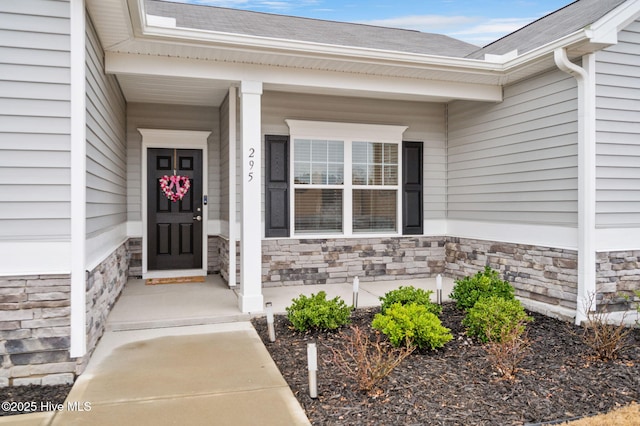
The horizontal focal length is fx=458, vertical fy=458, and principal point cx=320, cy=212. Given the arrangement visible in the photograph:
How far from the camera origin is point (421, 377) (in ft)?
11.4

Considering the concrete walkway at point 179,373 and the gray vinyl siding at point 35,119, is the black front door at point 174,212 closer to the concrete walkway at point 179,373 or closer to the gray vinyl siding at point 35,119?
the concrete walkway at point 179,373

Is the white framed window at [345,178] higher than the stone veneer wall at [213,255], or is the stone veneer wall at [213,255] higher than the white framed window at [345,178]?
the white framed window at [345,178]

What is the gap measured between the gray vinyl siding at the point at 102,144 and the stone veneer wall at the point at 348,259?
2198 millimetres

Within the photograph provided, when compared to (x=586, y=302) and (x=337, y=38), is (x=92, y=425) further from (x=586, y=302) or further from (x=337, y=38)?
(x=337, y=38)

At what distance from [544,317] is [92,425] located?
15.6 feet

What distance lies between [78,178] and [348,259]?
4383mm

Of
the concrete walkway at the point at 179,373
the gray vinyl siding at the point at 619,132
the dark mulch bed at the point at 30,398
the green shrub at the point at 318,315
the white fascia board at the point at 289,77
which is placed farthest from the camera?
the gray vinyl siding at the point at 619,132

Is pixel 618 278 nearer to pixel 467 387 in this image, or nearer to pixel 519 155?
pixel 519 155

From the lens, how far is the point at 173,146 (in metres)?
7.29

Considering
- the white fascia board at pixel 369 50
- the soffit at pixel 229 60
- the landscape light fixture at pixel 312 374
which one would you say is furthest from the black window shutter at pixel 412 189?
the landscape light fixture at pixel 312 374

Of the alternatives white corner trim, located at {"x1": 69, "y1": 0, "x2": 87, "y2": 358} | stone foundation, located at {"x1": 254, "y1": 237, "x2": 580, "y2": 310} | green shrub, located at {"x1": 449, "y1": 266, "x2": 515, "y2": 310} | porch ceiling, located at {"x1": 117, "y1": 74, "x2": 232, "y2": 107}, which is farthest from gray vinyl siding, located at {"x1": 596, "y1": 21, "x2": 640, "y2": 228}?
white corner trim, located at {"x1": 69, "y1": 0, "x2": 87, "y2": 358}

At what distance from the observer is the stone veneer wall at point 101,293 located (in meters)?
3.72

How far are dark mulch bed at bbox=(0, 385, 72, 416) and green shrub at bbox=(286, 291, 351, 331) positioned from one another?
78.8 inches

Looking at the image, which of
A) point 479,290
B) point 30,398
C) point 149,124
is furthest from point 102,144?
point 479,290
